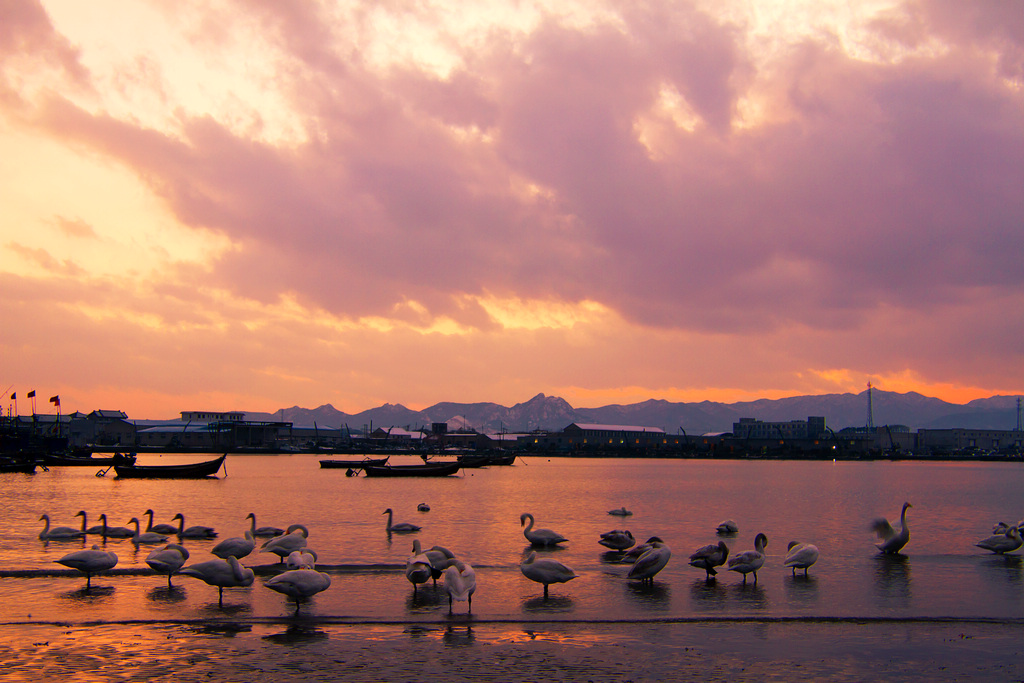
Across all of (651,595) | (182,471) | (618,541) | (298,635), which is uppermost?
(298,635)

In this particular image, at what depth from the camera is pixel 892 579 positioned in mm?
20516

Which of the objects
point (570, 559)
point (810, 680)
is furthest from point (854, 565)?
point (810, 680)

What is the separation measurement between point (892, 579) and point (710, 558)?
5.22 metres

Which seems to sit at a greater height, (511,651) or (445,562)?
(445,562)

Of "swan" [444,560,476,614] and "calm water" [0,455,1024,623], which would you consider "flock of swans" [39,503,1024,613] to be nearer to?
"swan" [444,560,476,614]

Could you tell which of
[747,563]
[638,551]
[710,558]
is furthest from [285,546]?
[747,563]

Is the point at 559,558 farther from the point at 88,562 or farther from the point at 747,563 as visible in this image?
the point at 88,562

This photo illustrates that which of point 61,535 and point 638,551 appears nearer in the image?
point 638,551

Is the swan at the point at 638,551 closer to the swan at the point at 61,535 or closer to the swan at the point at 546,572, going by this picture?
the swan at the point at 546,572

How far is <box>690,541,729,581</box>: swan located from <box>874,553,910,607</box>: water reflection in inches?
146

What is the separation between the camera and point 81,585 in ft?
61.0

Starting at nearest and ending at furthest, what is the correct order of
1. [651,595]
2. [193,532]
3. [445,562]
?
1. [651,595]
2. [445,562]
3. [193,532]

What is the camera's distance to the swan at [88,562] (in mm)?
18172

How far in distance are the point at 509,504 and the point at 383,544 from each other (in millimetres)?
23612
